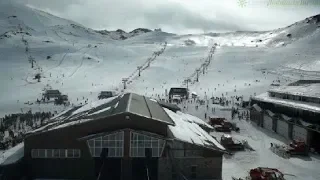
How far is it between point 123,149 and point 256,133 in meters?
21.5

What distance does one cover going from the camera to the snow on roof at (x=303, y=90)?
36541mm

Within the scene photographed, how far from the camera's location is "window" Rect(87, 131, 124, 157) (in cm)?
2164

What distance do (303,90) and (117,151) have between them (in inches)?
963

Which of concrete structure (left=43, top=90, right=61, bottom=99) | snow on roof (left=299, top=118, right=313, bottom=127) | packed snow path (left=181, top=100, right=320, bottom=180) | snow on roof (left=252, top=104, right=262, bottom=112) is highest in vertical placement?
concrete structure (left=43, top=90, right=61, bottom=99)

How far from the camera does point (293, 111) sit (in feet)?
121

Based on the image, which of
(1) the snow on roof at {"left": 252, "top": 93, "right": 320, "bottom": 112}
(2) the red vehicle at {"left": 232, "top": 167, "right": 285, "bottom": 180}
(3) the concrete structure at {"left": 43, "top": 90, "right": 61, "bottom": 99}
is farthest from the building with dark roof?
(3) the concrete structure at {"left": 43, "top": 90, "right": 61, "bottom": 99}

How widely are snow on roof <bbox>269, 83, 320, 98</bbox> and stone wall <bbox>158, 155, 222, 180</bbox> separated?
1689cm

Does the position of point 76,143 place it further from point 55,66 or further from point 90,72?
point 55,66

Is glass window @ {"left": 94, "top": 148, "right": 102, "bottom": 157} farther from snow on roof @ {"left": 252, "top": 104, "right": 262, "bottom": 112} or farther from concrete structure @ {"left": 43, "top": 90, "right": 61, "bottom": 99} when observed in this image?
concrete structure @ {"left": 43, "top": 90, "right": 61, "bottom": 99}

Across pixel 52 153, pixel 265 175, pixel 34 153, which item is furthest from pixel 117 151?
pixel 265 175

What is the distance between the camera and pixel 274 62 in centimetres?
9512

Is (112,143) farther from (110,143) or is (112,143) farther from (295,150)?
(295,150)

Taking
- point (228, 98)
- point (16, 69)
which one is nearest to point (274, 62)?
point (228, 98)

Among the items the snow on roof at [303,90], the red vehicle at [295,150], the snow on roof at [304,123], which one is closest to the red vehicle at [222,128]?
the snow on roof at [303,90]
